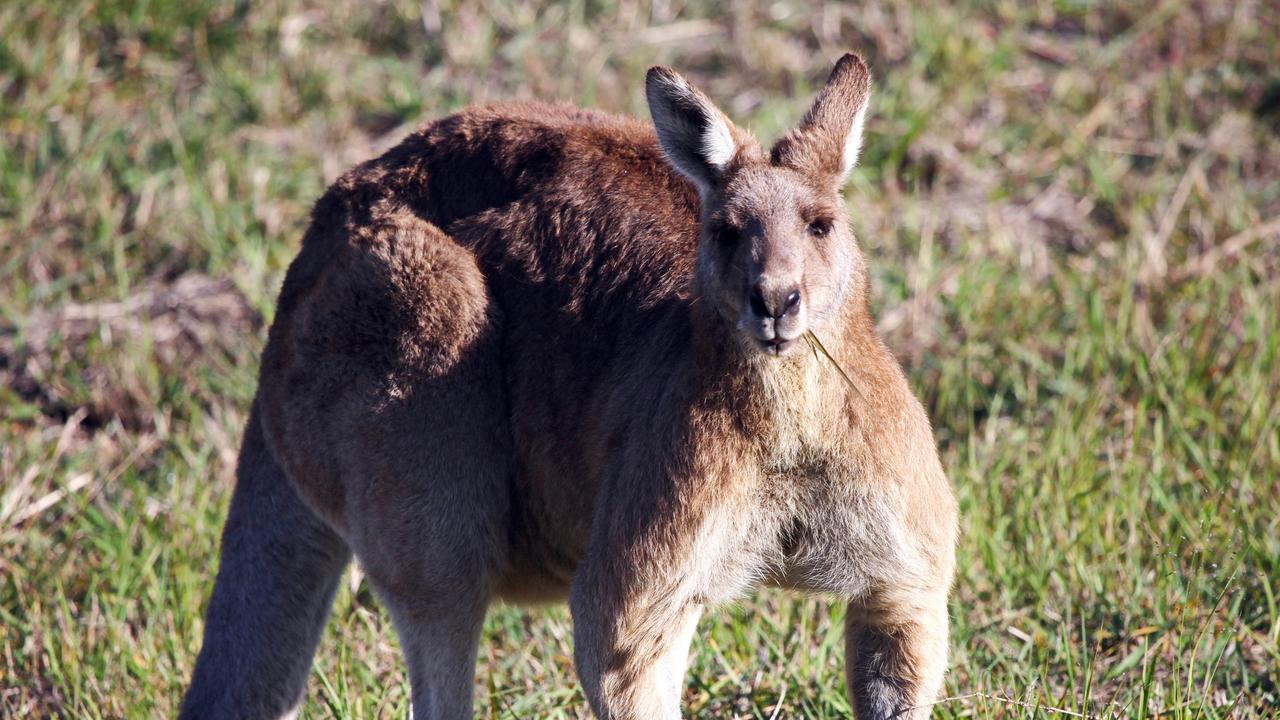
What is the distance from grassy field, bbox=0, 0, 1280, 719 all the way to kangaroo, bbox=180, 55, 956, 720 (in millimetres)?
383

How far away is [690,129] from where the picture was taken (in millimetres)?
3723

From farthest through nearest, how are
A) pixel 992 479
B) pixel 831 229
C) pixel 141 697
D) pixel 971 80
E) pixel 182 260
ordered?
pixel 971 80, pixel 182 260, pixel 992 479, pixel 141 697, pixel 831 229

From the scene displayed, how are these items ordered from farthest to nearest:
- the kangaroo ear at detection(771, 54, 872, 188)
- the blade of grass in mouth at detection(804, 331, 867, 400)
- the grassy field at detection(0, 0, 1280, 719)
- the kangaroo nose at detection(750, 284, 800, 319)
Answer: the grassy field at detection(0, 0, 1280, 719), the kangaroo ear at detection(771, 54, 872, 188), the blade of grass in mouth at detection(804, 331, 867, 400), the kangaroo nose at detection(750, 284, 800, 319)

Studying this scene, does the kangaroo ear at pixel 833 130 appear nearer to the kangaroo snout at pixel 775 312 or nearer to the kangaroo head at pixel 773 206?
the kangaroo head at pixel 773 206

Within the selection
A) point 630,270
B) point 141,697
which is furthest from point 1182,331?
point 141,697

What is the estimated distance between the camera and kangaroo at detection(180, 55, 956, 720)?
3.56m

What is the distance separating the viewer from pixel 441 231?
14.2ft

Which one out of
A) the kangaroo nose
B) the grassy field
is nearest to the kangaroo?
the kangaroo nose

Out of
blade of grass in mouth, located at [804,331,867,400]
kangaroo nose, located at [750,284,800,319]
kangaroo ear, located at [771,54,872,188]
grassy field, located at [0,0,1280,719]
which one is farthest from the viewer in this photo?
grassy field, located at [0,0,1280,719]

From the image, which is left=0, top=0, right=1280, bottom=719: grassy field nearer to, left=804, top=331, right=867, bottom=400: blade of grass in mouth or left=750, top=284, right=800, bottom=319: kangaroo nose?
left=804, top=331, right=867, bottom=400: blade of grass in mouth

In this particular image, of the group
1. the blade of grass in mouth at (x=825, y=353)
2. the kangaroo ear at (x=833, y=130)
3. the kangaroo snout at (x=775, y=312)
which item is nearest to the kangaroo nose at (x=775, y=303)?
the kangaroo snout at (x=775, y=312)

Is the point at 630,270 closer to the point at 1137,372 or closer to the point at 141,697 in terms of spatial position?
the point at 141,697

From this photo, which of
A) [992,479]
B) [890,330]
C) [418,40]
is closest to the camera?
[992,479]

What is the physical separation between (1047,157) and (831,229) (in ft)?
13.5
